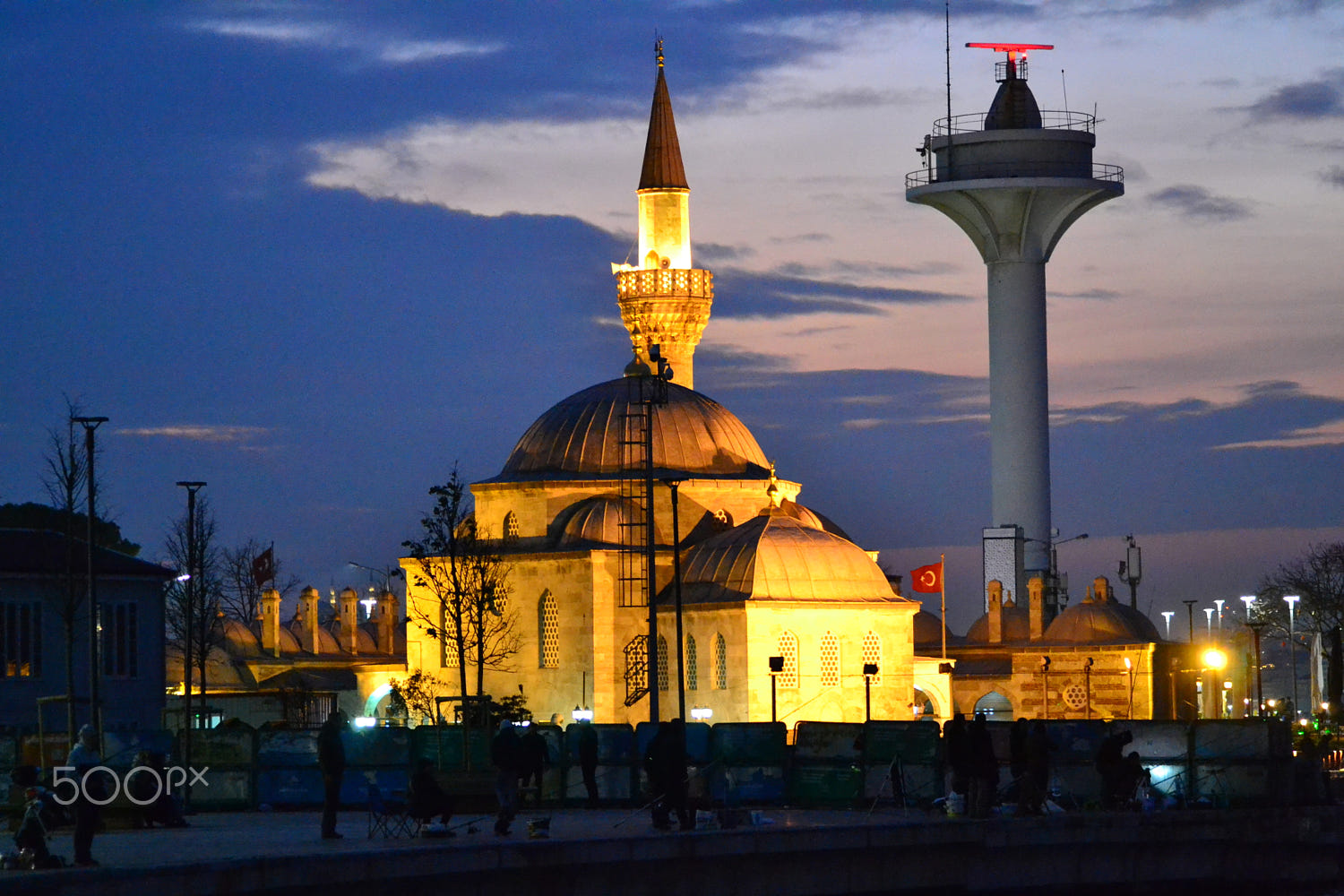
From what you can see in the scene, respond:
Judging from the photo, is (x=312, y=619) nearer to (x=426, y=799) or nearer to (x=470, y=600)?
(x=470, y=600)

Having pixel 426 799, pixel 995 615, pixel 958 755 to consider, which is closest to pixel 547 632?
pixel 995 615

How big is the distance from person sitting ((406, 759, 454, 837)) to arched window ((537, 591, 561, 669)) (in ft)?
153

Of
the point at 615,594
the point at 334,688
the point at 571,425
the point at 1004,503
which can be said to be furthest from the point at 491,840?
the point at 1004,503

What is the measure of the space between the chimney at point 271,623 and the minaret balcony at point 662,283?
19.0m

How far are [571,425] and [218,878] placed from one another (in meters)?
58.2

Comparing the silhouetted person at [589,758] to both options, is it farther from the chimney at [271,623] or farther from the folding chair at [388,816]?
the chimney at [271,623]

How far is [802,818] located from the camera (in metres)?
35.0

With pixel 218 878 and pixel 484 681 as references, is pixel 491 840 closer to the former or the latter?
pixel 218 878

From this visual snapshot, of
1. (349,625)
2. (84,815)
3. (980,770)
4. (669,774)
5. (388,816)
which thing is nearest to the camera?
(84,815)

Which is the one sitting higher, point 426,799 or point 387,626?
point 387,626

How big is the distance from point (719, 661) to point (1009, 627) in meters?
23.7

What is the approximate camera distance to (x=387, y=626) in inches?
4092

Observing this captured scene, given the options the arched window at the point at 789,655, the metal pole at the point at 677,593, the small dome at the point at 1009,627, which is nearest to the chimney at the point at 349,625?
the small dome at the point at 1009,627

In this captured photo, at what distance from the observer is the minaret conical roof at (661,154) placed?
3686 inches
